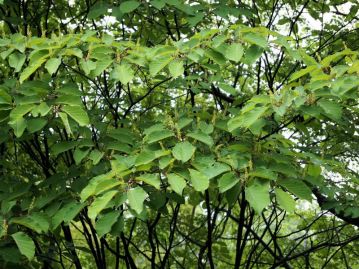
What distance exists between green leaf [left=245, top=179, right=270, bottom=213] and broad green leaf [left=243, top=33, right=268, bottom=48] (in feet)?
1.83

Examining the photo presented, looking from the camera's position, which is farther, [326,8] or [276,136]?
[326,8]

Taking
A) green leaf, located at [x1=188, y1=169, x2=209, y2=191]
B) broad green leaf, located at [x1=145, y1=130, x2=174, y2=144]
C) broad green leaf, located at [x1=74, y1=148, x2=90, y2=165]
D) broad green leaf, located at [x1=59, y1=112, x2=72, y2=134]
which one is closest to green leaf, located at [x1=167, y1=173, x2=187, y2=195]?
green leaf, located at [x1=188, y1=169, x2=209, y2=191]

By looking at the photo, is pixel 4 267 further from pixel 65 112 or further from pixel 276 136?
pixel 276 136

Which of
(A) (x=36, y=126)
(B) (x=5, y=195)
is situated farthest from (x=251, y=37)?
(B) (x=5, y=195)

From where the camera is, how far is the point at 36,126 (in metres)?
2.21

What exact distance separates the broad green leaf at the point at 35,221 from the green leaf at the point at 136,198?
20.8 inches

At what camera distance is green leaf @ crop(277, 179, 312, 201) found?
199cm

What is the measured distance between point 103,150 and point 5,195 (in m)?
0.51

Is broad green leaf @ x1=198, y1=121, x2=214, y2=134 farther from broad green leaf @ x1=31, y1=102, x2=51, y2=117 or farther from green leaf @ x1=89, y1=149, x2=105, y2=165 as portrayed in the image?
broad green leaf @ x1=31, y1=102, x2=51, y2=117

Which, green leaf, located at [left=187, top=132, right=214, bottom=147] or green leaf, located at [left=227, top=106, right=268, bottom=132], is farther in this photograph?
green leaf, located at [left=187, top=132, right=214, bottom=147]

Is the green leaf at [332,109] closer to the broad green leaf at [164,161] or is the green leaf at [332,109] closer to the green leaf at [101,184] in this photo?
the broad green leaf at [164,161]

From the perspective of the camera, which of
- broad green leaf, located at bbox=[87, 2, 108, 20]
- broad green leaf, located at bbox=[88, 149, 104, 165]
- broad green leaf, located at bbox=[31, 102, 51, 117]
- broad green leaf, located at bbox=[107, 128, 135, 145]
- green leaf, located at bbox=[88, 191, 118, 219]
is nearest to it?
green leaf, located at bbox=[88, 191, 118, 219]

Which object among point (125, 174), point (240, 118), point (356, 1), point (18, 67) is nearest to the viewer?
point (125, 174)

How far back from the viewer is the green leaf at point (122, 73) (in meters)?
2.09
